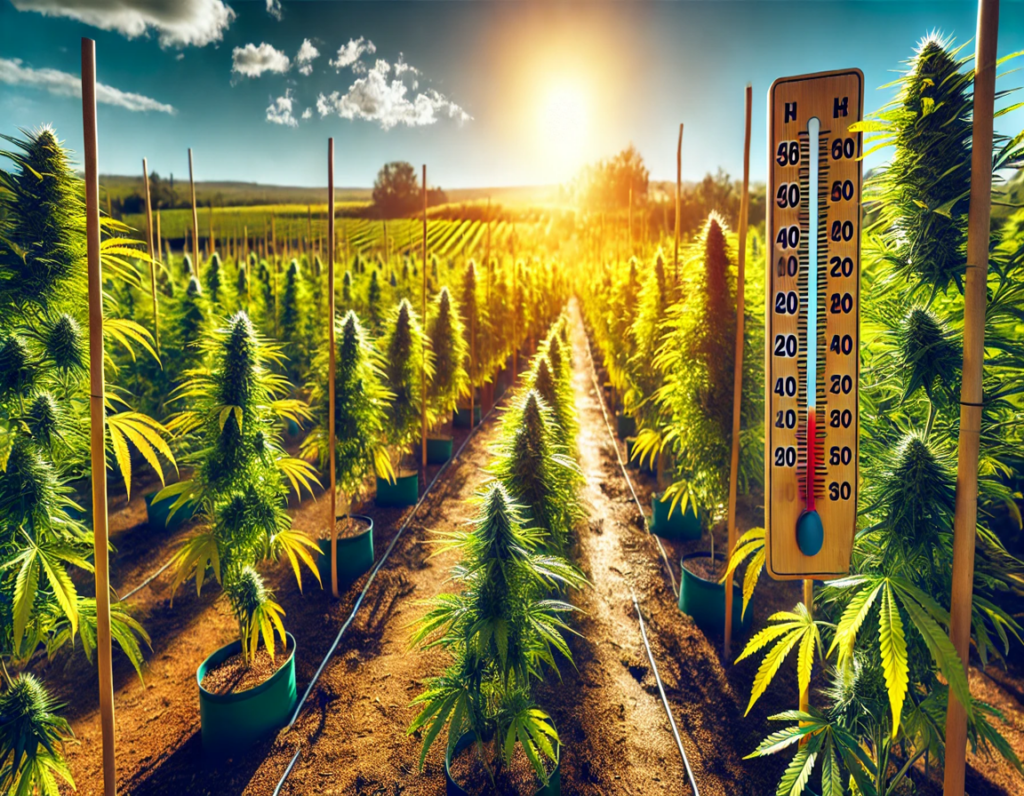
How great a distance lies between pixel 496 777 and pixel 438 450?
27.2ft

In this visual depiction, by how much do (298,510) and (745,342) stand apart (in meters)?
8.05

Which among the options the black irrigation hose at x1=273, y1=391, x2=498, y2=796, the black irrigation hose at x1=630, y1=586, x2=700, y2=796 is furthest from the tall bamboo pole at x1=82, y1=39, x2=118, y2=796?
the black irrigation hose at x1=630, y1=586, x2=700, y2=796

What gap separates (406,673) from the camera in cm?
569

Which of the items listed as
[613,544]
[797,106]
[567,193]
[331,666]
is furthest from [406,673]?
[567,193]

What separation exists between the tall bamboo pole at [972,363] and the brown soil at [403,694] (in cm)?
285

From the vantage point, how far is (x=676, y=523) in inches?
343

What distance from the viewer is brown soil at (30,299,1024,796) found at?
445 centimetres

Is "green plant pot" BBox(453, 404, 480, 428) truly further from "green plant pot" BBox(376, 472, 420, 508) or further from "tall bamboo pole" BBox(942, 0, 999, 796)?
"tall bamboo pole" BBox(942, 0, 999, 796)

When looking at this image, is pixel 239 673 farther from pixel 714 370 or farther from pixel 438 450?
pixel 438 450

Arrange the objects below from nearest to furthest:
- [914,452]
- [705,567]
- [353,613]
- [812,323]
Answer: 1. [812,323]
2. [914,452]
3. [353,613]
4. [705,567]

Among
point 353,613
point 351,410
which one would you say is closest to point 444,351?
point 351,410

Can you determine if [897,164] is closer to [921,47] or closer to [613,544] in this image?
[921,47]

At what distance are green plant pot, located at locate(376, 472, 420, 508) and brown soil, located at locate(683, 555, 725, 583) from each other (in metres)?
5.01

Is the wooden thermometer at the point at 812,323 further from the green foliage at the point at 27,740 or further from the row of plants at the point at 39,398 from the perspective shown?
the green foliage at the point at 27,740
